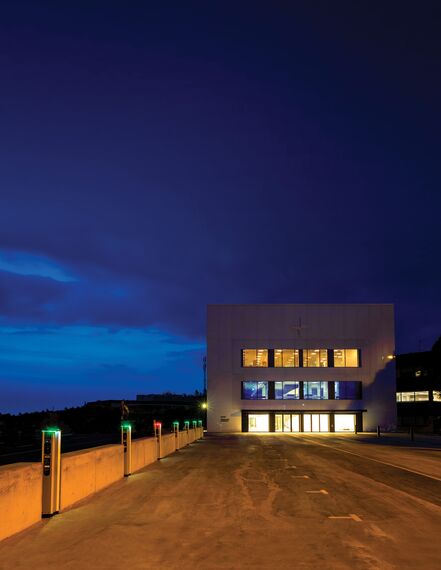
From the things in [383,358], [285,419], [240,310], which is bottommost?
[285,419]

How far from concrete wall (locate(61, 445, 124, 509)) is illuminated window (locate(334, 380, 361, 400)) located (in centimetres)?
6013

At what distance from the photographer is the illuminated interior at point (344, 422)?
76312mm

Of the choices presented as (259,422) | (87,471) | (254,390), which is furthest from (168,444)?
(259,422)

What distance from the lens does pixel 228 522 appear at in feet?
36.6

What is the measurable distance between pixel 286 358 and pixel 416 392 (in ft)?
133

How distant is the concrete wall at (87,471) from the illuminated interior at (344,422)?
60330 millimetres

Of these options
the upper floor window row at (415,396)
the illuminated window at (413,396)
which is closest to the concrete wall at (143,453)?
the upper floor window row at (415,396)

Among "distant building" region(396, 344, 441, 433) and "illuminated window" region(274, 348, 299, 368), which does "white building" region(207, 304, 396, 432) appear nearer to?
"illuminated window" region(274, 348, 299, 368)

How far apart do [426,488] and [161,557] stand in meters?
10.3

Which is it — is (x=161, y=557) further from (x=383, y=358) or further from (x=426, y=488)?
(x=383, y=358)

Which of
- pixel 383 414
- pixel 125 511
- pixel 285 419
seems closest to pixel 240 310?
pixel 285 419

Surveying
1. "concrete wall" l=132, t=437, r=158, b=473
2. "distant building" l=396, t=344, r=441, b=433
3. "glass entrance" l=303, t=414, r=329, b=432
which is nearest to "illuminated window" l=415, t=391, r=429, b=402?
"distant building" l=396, t=344, r=441, b=433

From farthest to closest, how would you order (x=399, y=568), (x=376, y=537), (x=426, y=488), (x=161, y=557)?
(x=426, y=488) < (x=376, y=537) < (x=161, y=557) < (x=399, y=568)

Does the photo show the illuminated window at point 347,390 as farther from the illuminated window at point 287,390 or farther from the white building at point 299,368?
the illuminated window at point 287,390
